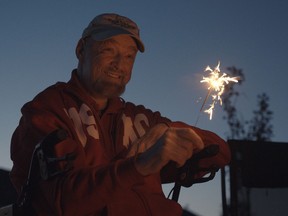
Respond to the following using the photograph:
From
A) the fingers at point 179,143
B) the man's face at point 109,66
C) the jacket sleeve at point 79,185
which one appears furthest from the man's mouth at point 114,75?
the fingers at point 179,143

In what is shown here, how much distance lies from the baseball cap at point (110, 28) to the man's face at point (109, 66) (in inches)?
1.5

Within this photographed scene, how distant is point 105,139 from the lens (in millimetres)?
2551

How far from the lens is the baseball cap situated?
8.80 ft

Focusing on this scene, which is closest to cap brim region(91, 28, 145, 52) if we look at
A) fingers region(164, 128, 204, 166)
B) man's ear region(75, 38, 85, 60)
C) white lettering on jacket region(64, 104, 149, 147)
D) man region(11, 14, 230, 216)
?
man region(11, 14, 230, 216)

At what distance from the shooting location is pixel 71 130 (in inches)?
94.4

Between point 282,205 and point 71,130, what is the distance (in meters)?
2.20

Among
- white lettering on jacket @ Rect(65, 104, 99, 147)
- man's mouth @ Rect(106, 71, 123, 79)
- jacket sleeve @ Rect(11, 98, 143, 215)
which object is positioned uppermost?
man's mouth @ Rect(106, 71, 123, 79)

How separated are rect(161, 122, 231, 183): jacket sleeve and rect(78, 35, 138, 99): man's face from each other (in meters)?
0.36

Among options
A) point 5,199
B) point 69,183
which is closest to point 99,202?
point 69,183

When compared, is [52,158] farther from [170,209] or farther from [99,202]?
[170,209]

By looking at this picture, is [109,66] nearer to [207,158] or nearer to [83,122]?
[83,122]

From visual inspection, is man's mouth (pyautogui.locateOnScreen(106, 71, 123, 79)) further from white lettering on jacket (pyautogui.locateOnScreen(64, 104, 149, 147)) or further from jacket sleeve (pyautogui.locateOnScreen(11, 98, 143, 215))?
jacket sleeve (pyautogui.locateOnScreen(11, 98, 143, 215))

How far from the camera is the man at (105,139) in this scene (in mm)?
2057

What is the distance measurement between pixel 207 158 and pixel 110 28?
33.0 inches
